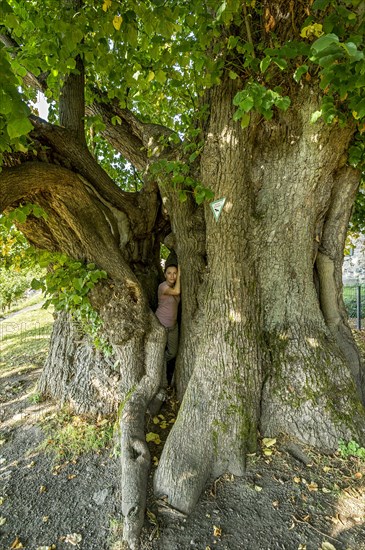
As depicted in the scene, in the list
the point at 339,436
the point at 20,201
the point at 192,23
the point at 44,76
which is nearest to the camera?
the point at 192,23

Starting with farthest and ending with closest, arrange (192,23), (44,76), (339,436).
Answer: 1. (44,76)
2. (339,436)
3. (192,23)

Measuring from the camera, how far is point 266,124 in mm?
3281

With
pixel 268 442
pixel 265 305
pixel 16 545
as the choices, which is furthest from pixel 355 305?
pixel 16 545

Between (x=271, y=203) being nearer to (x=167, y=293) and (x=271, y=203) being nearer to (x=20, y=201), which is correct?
(x=167, y=293)

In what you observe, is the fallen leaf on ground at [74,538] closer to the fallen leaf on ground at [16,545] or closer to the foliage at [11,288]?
the fallen leaf on ground at [16,545]

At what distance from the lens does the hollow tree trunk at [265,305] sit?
2.92 meters

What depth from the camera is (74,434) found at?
3.54m

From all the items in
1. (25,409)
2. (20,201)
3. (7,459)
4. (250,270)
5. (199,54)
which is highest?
(199,54)

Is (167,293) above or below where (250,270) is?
below

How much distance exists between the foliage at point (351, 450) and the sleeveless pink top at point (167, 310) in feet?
7.54

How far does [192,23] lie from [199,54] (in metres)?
0.23

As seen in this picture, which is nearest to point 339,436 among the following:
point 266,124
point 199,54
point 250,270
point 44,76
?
point 250,270

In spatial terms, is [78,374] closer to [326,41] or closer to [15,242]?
[15,242]

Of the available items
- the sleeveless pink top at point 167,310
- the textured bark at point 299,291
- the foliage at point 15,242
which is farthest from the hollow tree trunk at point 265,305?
the foliage at point 15,242
